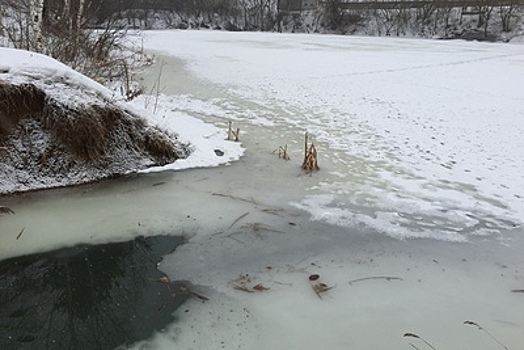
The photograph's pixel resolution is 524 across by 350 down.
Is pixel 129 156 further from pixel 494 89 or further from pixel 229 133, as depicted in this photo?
pixel 494 89

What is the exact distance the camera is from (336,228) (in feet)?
13.4

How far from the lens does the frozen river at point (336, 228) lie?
2.85 metres

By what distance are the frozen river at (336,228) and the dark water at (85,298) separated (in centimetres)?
16

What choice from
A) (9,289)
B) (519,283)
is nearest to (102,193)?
(9,289)

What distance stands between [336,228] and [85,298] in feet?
7.02

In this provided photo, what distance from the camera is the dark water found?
266cm

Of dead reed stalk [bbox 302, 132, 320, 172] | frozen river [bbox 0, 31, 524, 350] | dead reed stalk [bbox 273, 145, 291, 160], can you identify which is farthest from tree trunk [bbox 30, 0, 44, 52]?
dead reed stalk [bbox 302, 132, 320, 172]

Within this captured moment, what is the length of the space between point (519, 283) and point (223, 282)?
2133mm

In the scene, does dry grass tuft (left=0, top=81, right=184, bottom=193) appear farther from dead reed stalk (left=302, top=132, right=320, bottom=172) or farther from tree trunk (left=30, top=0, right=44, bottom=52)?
tree trunk (left=30, top=0, right=44, bottom=52)

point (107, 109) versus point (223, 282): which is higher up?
point (107, 109)

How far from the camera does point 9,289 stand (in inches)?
120

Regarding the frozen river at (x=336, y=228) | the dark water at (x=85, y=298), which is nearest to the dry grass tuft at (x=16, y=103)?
the frozen river at (x=336, y=228)

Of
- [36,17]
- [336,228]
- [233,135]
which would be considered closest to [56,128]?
[233,135]

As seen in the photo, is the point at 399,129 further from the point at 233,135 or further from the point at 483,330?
the point at 483,330
